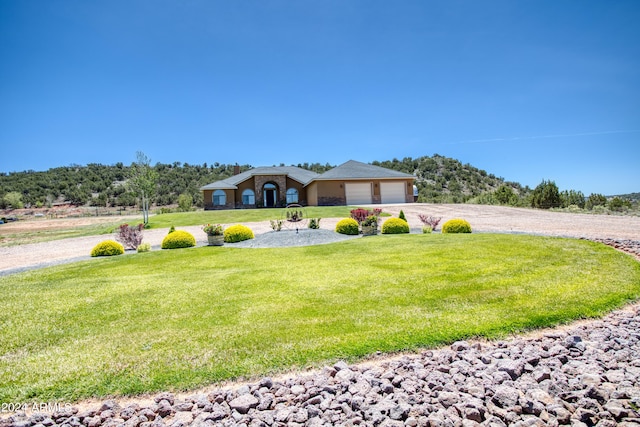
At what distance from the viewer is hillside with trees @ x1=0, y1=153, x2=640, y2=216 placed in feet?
158

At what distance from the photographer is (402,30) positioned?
14297 mm

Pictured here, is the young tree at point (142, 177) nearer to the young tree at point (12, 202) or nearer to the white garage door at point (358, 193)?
the white garage door at point (358, 193)

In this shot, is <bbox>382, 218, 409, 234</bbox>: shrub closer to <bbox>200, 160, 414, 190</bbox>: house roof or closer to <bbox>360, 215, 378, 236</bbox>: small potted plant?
<bbox>360, 215, 378, 236</bbox>: small potted plant

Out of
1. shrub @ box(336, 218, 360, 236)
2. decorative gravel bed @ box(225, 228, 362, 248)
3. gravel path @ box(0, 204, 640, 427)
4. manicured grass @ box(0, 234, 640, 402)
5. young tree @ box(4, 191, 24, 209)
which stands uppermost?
young tree @ box(4, 191, 24, 209)

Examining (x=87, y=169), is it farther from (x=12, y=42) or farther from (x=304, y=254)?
(x=304, y=254)

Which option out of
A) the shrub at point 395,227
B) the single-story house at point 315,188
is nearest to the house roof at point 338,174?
the single-story house at point 315,188

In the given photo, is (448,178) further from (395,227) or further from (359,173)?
(395,227)

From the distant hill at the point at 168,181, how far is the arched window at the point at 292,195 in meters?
15.8

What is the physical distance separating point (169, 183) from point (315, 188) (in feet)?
113

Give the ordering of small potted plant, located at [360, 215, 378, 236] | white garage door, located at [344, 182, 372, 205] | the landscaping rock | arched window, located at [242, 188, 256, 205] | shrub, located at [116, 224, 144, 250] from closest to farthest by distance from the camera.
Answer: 1. the landscaping rock
2. shrub, located at [116, 224, 144, 250]
3. small potted plant, located at [360, 215, 378, 236]
4. white garage door, located at [344, 182, 372, 205]
5. arched window, located at [242, 188, 256, 205]

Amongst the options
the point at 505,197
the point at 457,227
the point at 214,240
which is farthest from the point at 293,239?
the point at 505,197

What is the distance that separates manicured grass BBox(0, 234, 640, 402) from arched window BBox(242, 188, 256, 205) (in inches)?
1047

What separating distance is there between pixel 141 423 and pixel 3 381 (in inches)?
80.0

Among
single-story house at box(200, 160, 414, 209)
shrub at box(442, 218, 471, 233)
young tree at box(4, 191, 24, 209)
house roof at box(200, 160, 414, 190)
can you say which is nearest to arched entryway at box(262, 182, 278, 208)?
single-story house at box(200, 160, 414, 209)
